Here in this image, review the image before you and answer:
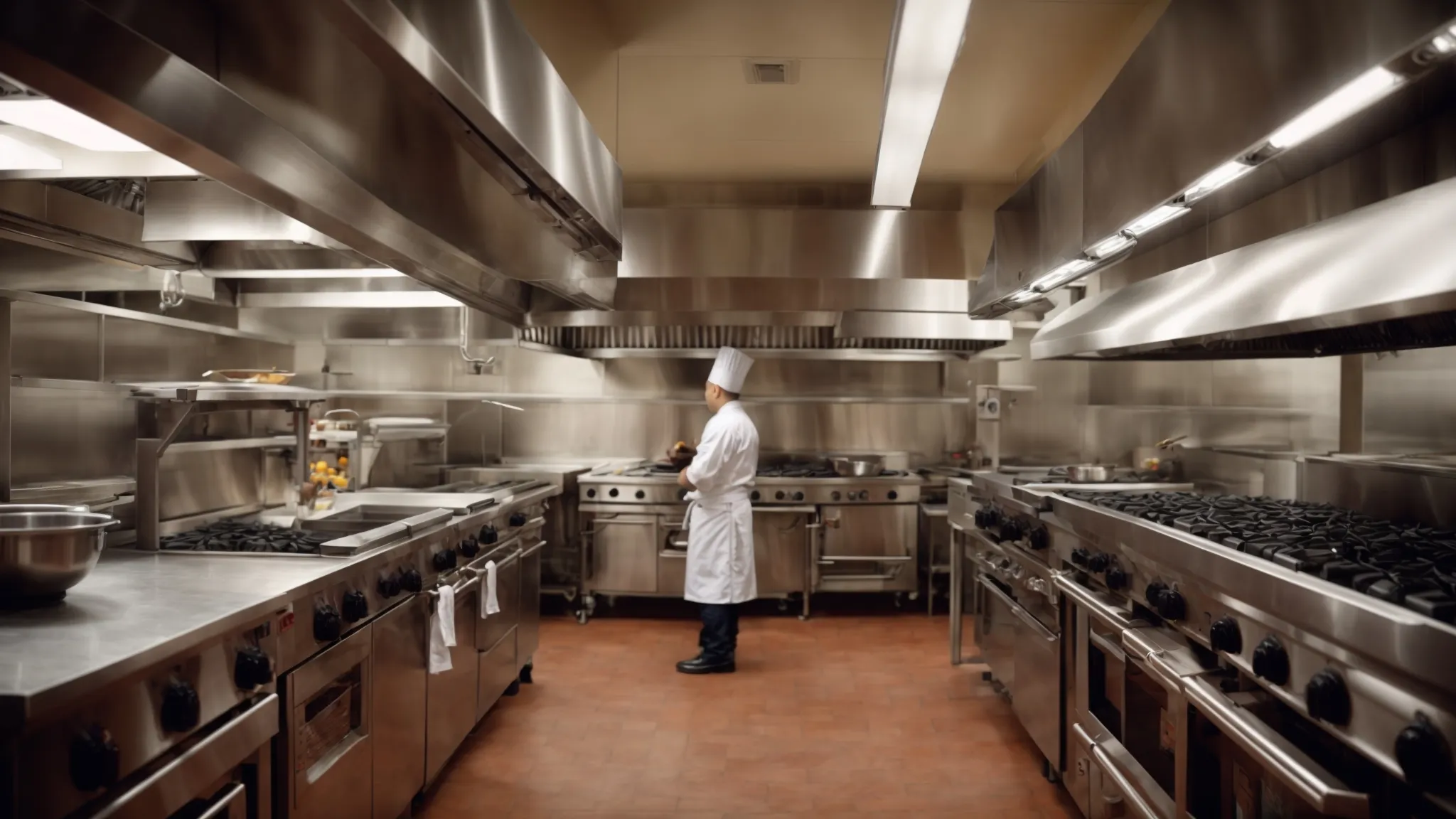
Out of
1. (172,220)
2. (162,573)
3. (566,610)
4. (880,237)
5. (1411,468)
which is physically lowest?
(566,610)

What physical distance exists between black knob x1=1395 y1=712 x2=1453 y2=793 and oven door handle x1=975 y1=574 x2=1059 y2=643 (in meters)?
1.55

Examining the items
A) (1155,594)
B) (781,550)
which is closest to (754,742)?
(1155,594)

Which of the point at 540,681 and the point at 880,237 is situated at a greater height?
the point at 880,237

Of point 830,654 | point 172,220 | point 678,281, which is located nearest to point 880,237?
point 678,281

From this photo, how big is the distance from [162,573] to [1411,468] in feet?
10.9

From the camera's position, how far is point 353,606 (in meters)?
1.97

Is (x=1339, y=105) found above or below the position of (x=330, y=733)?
above

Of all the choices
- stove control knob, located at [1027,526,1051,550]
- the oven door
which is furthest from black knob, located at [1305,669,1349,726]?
the oven door

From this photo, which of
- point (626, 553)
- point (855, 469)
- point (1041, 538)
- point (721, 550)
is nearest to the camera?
point (1041, 538)

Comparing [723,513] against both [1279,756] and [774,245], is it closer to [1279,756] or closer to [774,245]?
[774,245]

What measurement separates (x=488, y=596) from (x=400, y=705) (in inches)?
26.2

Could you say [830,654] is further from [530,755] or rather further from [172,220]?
[172,220]

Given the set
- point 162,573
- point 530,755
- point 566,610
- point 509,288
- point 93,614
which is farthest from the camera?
point 566,610

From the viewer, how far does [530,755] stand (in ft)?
9.87
